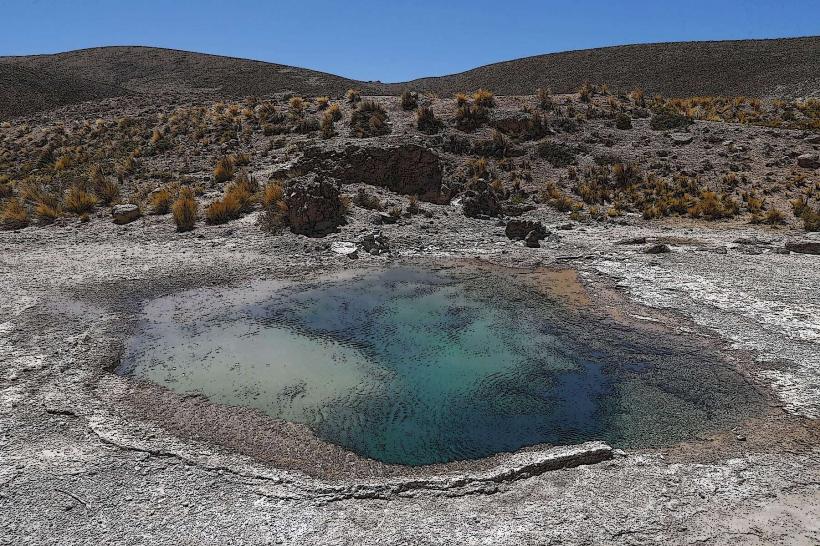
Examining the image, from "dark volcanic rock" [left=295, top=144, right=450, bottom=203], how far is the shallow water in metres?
7.17

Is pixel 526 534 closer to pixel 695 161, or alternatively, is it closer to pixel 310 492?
pixel 310 492

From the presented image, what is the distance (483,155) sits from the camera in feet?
57.6

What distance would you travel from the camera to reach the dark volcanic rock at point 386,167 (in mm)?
15141

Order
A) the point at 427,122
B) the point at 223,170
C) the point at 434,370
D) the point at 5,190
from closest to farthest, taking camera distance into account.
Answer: the point at 434,370 → the point at 5,190 → the point at 223,170 → the point at 427,122

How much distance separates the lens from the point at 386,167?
15352mm

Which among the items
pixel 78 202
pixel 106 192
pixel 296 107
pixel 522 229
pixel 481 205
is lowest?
pixel 522 229

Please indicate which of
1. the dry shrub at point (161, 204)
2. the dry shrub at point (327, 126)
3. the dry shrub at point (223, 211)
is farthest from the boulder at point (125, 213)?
the dry shrub at point (327, 126)

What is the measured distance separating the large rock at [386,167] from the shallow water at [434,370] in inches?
282

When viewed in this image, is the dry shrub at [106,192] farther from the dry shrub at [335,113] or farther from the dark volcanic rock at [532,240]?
the dark volcanic rock at [532,240]

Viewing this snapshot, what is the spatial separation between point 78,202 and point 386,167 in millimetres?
7464

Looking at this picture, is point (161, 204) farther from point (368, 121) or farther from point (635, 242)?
point (635, 242)

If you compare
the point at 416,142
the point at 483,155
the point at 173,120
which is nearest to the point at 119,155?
the point at 173,120

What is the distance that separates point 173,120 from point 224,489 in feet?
67.4

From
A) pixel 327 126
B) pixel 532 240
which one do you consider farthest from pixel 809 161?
pixel 327 126
